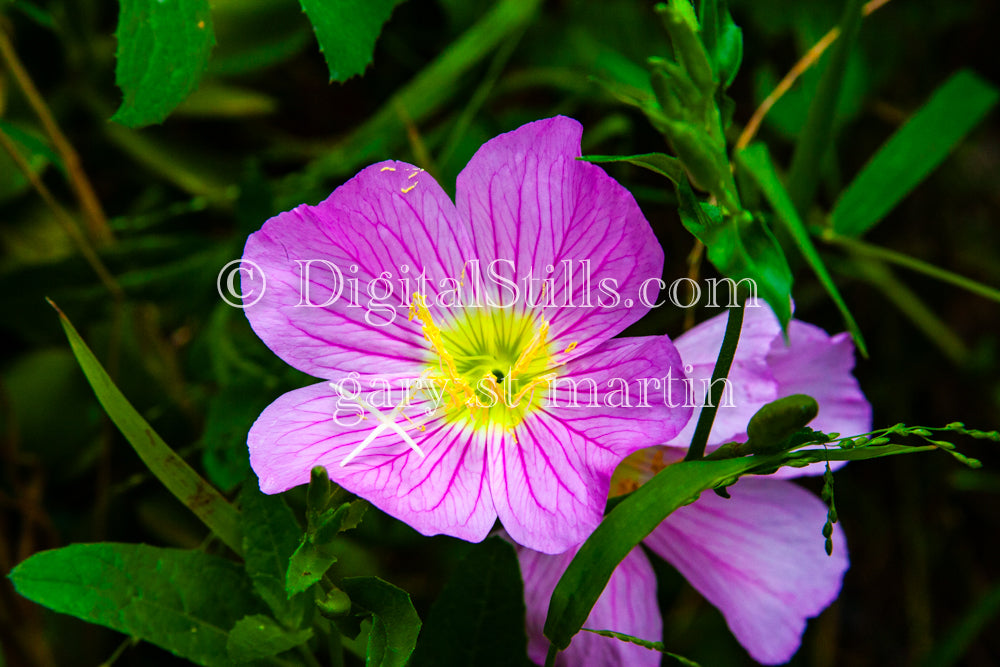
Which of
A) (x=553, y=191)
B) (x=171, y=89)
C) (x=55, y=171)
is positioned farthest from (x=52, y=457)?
A: (x=553, y=191)

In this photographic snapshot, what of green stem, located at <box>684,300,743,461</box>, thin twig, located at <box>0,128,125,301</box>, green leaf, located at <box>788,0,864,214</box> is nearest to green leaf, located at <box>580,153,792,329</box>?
green stem, located at <box>684,300,743,461</box>

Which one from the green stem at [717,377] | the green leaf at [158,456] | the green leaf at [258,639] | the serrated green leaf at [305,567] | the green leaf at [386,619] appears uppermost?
the green stem at [717,377]

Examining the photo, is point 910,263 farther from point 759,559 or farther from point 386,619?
point 386,619

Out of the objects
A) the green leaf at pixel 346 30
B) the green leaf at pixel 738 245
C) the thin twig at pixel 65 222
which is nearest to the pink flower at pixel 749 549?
the green leaf at pixel 738 245

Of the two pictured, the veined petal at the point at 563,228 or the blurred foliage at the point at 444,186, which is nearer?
the veined petal at the point at 563,228

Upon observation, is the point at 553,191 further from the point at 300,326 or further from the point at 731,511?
the point at 731,511

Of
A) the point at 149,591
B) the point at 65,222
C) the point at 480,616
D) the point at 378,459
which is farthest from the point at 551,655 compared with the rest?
the point at 65,222

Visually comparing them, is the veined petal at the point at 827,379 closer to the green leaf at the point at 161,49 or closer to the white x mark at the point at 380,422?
the white x mark at the point at 380,422

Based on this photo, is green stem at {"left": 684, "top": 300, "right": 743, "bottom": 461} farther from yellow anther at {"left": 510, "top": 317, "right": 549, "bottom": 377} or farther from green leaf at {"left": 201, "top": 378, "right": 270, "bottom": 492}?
green leaf at {"left": 201, "top": 378, "right": 270, "bottom": 492}
